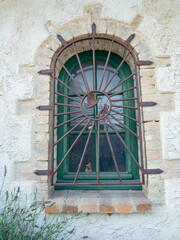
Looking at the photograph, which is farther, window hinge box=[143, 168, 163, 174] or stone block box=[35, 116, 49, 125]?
stone block box=[35, 116, 49, 125]

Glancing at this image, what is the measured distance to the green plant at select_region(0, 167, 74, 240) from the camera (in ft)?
3.97

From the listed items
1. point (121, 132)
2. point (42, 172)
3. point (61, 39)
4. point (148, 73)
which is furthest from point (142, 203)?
point (61, 39)

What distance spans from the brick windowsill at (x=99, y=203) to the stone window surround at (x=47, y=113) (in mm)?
107

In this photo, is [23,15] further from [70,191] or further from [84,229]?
[84,229]

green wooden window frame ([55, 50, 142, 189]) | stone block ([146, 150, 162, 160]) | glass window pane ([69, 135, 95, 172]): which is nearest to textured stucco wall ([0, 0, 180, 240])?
stone block ([146, 150, 162, 160])

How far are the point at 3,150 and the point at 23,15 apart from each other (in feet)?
4.56

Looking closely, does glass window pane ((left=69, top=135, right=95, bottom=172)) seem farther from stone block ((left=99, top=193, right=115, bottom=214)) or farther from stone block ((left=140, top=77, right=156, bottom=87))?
stone block ((left=140, top=77, right=156, bottom=87))

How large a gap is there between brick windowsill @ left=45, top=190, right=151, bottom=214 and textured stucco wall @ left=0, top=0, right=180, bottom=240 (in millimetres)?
105

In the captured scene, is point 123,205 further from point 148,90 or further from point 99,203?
point 148,90

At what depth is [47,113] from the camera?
1.60 metres

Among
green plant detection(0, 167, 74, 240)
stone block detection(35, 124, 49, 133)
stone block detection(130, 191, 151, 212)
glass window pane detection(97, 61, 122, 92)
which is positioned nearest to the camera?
green plant detection(0, 167, 74, 240)

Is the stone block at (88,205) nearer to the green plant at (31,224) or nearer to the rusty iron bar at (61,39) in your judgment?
the green plant at (31,224)

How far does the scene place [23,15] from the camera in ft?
5.79

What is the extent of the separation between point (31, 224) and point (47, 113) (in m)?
0.97
